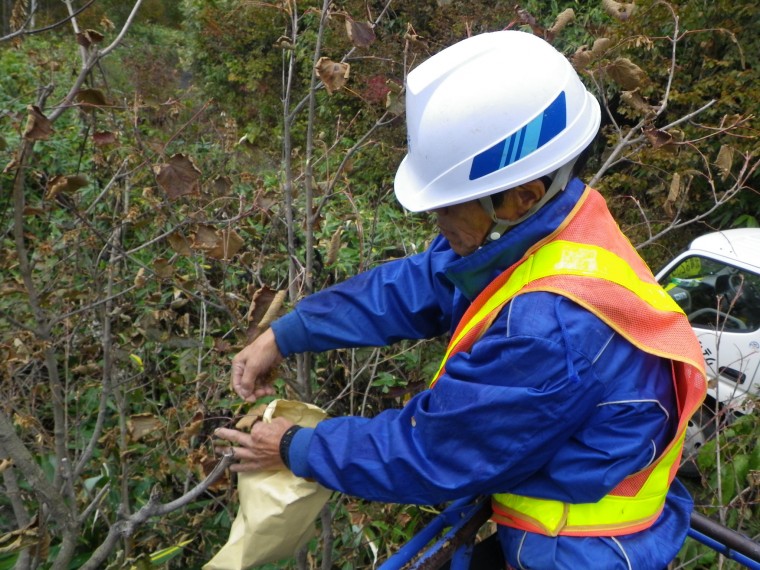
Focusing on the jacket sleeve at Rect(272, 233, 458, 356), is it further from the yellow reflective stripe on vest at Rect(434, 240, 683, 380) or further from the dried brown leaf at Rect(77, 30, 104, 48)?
the dried brown leaf at Rect(77, 30, 104, 48)

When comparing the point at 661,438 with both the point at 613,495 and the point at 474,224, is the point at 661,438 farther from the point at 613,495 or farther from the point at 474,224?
the point at 474,224

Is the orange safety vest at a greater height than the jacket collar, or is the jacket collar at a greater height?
the jacket collar

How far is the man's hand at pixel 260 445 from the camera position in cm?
155

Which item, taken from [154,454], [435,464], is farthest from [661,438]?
[154,454]

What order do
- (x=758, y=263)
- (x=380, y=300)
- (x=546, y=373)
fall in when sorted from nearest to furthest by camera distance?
(x=546, y=373) → (x=380, y=300) → (x=758, y=263)

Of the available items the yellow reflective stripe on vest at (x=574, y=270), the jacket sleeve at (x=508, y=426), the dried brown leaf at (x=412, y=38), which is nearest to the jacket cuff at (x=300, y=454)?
the jacket sleeve at (x=508, y=426)

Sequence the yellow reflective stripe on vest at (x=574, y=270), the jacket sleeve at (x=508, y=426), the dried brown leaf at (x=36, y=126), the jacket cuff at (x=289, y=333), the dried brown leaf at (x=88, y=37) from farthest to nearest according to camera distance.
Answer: the jacket cuff at (x=289, y=333) < the dried brown leaf at (x=88, y=37) < the dried brown leaf at (x=36, y=126) < the yellow reflective stripe on vest at (x=574, y=270) < the jacket sleeve at (x=508, y=426)

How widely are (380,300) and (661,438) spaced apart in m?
0.87

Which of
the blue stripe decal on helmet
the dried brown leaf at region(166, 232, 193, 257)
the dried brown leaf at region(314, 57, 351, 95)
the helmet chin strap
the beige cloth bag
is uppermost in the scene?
the dried brown leaf at region(314, 57, 351, 95)

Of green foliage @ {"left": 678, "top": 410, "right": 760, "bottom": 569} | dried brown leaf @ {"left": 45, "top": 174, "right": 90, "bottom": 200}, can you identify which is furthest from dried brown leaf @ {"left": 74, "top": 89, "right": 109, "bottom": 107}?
green foliage @ {"left": 678, "top": 410, "right": 760, "bottom": 569}

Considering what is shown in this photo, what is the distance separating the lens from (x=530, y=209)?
1563 millimetres

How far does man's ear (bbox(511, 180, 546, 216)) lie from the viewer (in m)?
1.53

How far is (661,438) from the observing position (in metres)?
1.48

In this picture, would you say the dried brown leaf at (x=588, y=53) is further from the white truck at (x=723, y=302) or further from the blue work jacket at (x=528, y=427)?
the white truck at (x=723, y=302)
